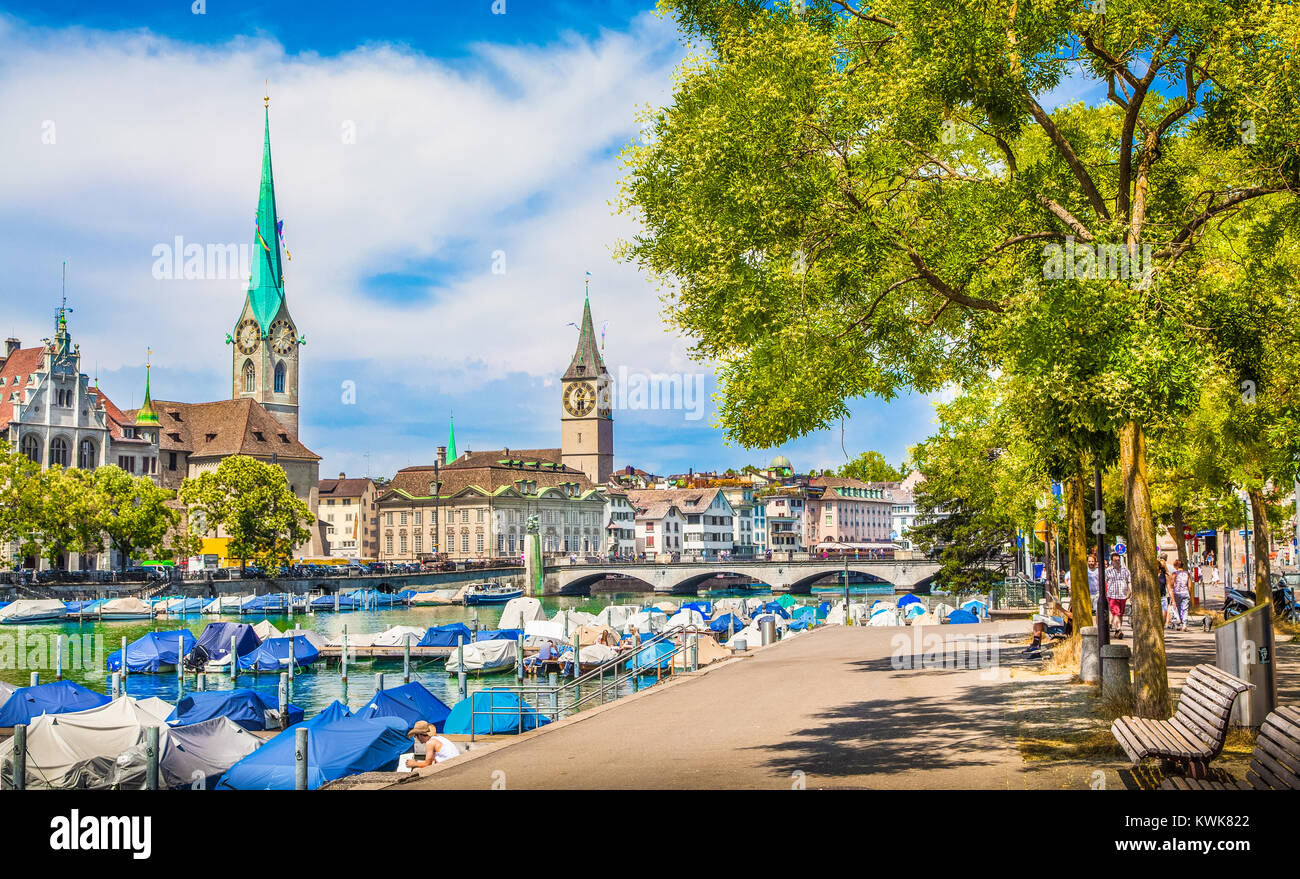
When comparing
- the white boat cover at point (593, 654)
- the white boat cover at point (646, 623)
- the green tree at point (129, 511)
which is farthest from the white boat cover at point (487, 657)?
the green tree at point (129, 511)

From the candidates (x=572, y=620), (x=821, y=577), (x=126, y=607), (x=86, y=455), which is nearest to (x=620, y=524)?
(x=821, y=577)

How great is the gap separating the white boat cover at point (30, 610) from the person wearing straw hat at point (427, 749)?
7470cm

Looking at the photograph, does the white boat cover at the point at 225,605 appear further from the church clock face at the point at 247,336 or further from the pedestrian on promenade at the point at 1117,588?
the church clock face at the point at 247,336

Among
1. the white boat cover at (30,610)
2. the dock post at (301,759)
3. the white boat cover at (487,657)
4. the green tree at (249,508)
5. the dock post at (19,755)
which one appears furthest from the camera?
the green tree at (249,508)

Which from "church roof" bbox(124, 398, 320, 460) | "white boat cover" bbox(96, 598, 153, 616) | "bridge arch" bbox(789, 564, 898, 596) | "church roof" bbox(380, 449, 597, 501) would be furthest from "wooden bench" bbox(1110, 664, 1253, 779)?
"church roof" bbox(380, 449, 597, 501)

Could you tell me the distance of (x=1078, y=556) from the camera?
23.2 m

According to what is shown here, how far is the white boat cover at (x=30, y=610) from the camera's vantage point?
8294 centimetres

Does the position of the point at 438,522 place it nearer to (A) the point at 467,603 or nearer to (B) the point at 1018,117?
(A) the point at 467,603

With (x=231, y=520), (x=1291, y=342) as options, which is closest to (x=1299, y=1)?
(x=1291, y=342)

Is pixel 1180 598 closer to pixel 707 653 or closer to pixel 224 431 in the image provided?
pixel 707 653

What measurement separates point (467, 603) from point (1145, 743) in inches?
4300

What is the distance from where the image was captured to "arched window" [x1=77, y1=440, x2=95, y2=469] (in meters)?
118

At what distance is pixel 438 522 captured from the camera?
568ft

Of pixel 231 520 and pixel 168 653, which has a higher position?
pixel 231 520
